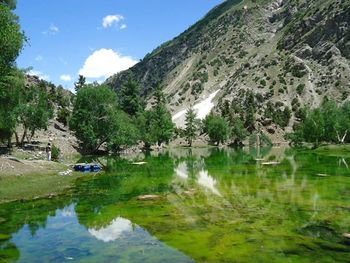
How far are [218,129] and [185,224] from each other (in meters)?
136

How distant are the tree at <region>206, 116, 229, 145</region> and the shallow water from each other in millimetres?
114261

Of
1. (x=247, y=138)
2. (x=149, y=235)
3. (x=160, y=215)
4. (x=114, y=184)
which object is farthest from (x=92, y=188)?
(x=247, y=138)

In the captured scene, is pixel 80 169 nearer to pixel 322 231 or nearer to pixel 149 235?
pixel 149 235

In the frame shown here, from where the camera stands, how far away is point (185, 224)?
2708 centimetres

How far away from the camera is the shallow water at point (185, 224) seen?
69.2 feet

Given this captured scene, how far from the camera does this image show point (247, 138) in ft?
572

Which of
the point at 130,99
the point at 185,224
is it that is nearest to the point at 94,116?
the point at 130,99

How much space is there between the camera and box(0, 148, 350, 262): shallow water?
2108cm

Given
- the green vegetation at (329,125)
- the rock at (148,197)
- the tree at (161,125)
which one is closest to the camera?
A: the rock at (148,197)

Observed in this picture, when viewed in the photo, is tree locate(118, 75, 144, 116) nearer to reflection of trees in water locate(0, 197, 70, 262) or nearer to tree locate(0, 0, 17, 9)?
tree locate(0, 0, 17, 9)

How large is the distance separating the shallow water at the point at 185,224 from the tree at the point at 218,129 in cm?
11426

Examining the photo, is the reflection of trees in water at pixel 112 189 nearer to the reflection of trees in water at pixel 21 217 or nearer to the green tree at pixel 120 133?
the reflection of trees in water at pixel 21 217

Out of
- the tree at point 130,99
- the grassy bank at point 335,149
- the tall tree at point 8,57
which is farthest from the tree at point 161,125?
the tall tree at point 8,57

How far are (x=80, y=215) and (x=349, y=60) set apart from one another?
7089 inches
